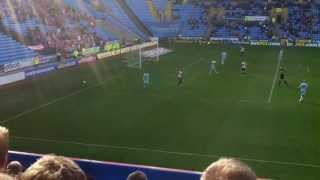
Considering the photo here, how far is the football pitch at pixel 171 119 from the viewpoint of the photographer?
1723cm

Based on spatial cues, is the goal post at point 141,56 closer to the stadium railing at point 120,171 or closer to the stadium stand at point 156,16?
the stadium stand at point 156,16

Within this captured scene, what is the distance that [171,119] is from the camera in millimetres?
22797

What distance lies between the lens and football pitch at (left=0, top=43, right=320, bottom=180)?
56.5ft

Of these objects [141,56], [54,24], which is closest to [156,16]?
[54,24]

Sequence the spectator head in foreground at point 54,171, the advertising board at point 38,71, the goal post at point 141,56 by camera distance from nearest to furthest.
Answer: the spectator head in foreground at point 54,171, the advertising board at point 38,71, the goal post at point 141,56

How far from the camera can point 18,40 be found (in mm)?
44750

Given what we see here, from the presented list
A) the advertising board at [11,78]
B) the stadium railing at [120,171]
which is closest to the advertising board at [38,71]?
the advertising board at [11,78]

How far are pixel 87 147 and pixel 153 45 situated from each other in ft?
140

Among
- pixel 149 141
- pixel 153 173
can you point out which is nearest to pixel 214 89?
pixel 149 141

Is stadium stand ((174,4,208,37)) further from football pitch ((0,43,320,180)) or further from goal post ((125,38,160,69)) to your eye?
football pitch ((0,43,320,180))

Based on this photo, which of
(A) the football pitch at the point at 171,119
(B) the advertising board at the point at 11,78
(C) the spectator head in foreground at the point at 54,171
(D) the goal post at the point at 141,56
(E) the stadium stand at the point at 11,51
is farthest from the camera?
(D) the goal post at the point at 141,56

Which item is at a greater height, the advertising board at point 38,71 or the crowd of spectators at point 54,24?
the crowd of spectators at point 54,24

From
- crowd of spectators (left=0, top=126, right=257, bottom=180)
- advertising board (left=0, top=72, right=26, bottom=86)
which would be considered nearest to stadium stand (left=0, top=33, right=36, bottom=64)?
advertising board (left=0, top=72, right=26, bottom=86)

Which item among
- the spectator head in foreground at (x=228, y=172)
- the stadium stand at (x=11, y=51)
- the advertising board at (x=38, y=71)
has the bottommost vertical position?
the advertising board at (x=38, y=71)
